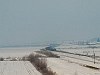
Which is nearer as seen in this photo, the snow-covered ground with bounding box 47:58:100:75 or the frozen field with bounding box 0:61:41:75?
the frozen field with bounding box 0:61:41:75

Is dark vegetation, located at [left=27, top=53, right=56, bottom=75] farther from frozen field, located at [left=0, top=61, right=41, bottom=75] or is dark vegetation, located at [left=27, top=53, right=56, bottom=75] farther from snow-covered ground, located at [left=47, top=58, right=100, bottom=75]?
snow-covered ground, located at [left=47, top=58, right=100, bottom=75]

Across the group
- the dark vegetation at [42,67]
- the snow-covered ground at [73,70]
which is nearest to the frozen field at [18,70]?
the dark vegetation at [42,67]

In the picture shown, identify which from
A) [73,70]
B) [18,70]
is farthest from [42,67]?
[73,70]

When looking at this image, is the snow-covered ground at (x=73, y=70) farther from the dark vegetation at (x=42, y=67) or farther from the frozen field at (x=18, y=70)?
the frozen field at (x=18, y=70)

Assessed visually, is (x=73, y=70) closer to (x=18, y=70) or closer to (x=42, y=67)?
(x=42, y=67)

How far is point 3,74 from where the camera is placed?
21.8m

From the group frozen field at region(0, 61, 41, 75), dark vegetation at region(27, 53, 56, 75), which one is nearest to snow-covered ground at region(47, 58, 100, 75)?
dark vegetation at region(27, 53, 56, 75)

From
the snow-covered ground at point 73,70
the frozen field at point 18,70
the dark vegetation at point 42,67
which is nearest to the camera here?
the dark vegetation at point 42,67

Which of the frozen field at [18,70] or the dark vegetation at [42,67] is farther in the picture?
the frozen field at [18,70]

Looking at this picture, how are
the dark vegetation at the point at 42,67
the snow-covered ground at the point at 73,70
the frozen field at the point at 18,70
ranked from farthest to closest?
the snow-covered ground at the point at 73,70 < the frozen field at the point at 18,70 < the dark vegetation at the point at 42,67

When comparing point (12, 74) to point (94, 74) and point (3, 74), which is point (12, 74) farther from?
point (94, 74)

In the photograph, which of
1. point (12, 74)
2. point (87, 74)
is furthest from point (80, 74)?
point (12, 74)

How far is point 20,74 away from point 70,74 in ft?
11.0

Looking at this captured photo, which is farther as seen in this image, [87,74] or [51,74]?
[87,74]
